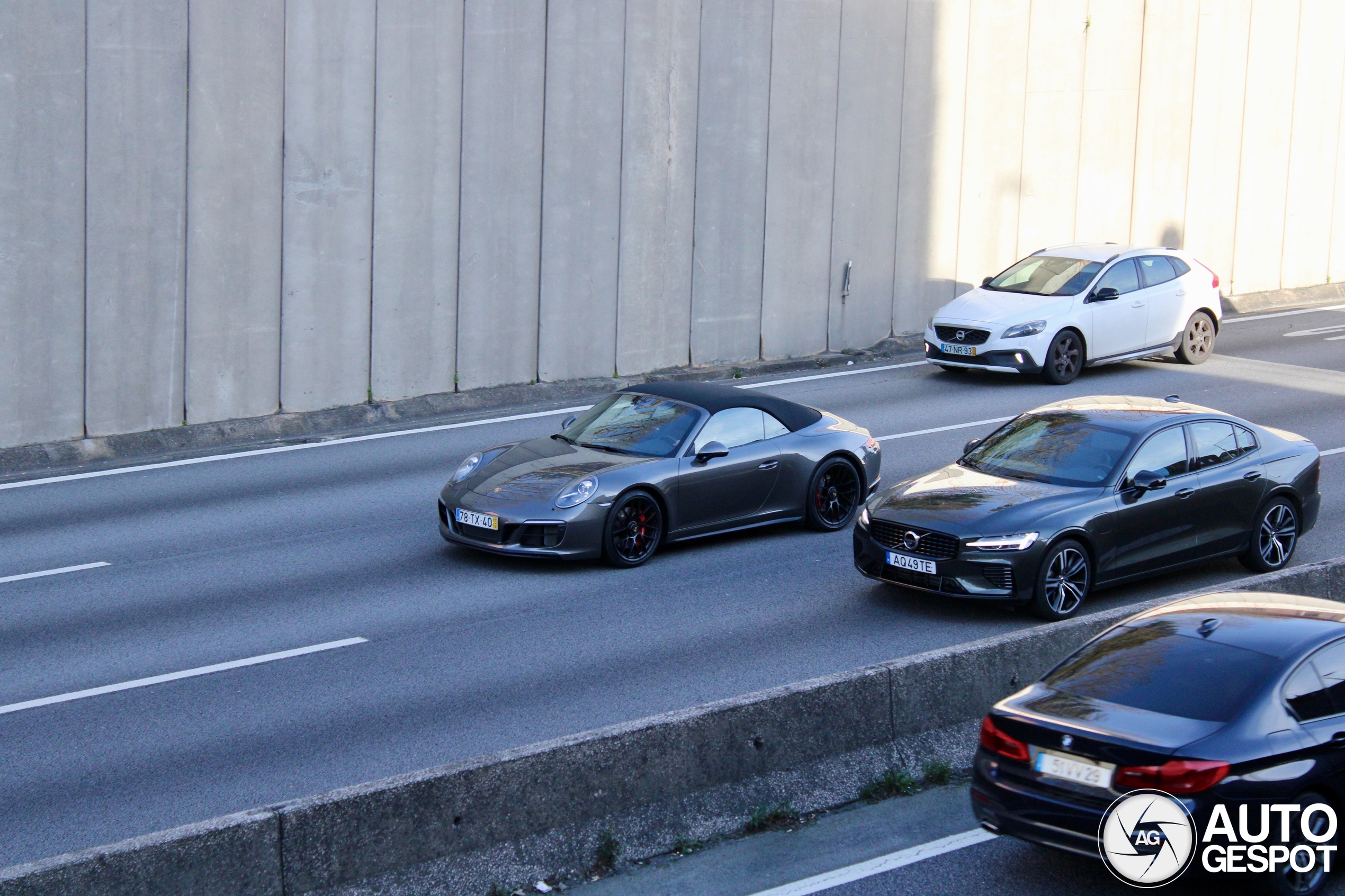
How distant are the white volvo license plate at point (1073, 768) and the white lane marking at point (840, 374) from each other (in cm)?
1404

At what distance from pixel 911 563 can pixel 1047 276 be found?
11.0 m

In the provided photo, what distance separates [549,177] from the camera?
1977cm

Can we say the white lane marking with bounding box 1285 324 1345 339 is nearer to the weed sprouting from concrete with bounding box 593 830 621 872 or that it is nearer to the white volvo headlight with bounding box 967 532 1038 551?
the white volvo headlight with bounding box 967 532 1038 551

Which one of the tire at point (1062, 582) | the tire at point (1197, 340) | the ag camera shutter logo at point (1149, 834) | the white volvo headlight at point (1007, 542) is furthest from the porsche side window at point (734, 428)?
the tire at point (1197, 340)

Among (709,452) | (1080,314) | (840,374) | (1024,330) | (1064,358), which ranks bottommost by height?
(840,374)

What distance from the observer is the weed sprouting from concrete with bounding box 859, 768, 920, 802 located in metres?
7.74

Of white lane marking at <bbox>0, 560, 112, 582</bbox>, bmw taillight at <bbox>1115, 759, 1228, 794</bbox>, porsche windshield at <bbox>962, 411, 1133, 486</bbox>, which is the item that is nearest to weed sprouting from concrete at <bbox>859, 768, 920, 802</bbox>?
bmw taillight at <bbox>1115, 759, 1228, 794</bbox>

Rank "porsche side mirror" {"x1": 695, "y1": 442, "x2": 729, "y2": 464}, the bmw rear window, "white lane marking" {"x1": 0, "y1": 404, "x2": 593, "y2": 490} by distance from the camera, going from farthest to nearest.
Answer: "white lane marking" {"x1": 0, "y1": 404, "x2": 593, "y2": 490}
"porsche side mirror" {"x1": 695, "y1": 442, "x2": 729, "y2": 464}
the bmw rear window

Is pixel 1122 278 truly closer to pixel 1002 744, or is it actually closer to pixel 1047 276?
pixel 1047 276

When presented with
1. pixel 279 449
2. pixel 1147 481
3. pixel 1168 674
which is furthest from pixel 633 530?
pixel 279 449

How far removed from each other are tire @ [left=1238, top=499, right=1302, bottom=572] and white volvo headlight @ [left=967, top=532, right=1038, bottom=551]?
249 cm

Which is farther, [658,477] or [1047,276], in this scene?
[1047,276]

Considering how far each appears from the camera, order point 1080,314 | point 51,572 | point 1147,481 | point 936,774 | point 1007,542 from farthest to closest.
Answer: point 1080,314 < point 51,572 < point 1147,481 < point 1007,542 < point 936,774

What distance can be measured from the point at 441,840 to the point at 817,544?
22.2 ft
